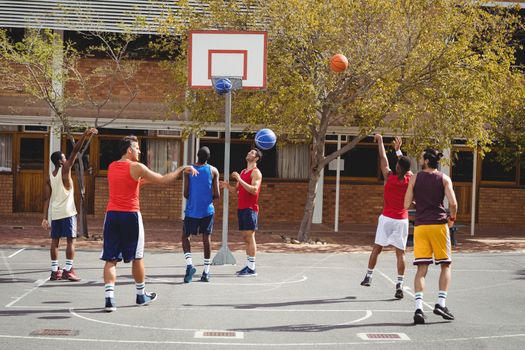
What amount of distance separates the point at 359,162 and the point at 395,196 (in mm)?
12715

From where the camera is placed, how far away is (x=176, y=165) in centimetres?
2342

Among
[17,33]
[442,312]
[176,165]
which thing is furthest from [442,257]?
[17,33]

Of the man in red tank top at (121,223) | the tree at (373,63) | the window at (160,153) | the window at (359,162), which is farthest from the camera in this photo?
the window at (359,162)

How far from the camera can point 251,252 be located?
1277 centimetres

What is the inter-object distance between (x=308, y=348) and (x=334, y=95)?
9.92 m

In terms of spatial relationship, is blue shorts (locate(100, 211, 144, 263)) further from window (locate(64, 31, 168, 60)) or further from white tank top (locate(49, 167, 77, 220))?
window (locate(64, 31, 168, 60))

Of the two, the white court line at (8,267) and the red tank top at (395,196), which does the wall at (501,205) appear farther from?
the white court line at (8,267)

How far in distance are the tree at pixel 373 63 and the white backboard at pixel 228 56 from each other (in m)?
0.77

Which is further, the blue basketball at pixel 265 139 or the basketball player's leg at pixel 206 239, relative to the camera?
the blue basketball at pixel 265 139

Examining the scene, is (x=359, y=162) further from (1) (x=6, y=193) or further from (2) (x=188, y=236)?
(2) (x=188, y=236)

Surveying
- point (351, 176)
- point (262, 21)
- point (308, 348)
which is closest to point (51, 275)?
point (308, 348)

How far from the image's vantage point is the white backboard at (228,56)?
1538 cm

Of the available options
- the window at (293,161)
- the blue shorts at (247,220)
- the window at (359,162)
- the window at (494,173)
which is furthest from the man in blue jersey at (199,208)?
A: the window at (494,173)

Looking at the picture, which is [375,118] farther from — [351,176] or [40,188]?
[40,188]
